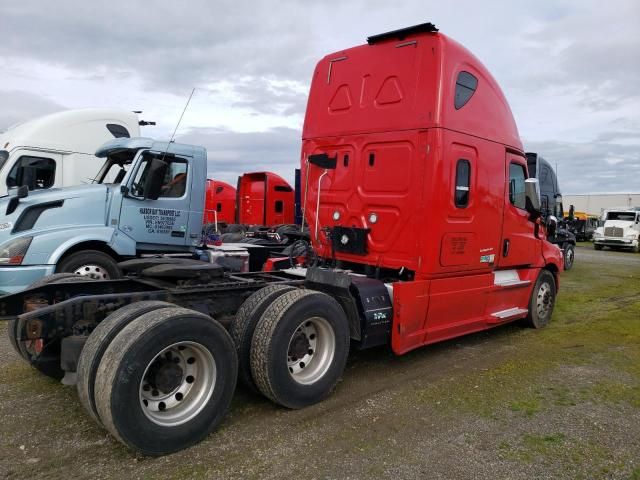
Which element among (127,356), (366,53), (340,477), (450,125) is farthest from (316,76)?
(340,477)

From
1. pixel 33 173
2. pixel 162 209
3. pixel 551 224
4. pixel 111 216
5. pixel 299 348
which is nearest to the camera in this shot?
pixel 299 348

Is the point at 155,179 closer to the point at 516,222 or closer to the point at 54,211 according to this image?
the point at 54,211

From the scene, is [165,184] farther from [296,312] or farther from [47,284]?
[296,312]

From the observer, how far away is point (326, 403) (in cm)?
429

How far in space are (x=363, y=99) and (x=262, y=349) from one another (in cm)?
318

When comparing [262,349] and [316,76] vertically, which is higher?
[316,76]

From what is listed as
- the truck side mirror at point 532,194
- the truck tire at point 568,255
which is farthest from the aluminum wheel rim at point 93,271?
the truck tire at point 568,255

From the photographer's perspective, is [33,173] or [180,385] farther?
[33,173]

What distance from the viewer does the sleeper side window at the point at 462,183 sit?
5.32m

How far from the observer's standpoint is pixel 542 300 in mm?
7453

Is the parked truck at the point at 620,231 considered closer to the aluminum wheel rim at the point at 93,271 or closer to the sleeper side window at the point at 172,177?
the sleeper side window at the point at 172,177

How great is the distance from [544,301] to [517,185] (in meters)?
2.11

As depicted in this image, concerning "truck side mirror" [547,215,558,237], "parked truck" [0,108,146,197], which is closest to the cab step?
"truck side mirror" [547,215,558,237]

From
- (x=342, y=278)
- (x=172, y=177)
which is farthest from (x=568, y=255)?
(x=342, y=278)
